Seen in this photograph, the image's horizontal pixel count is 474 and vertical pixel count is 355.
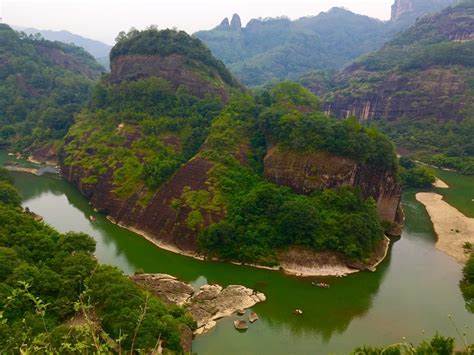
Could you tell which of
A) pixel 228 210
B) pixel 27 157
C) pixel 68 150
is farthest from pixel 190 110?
pixel 27 157

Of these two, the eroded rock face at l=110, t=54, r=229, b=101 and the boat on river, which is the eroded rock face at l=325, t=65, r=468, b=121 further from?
the boat on river

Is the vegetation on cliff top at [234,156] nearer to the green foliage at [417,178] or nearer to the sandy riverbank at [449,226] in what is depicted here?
the sandy riverbank at [449,226]

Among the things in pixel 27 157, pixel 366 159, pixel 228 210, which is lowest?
pixel 27 157

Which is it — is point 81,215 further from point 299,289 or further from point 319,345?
point 319,345

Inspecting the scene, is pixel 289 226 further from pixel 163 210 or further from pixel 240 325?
pixel 163 210

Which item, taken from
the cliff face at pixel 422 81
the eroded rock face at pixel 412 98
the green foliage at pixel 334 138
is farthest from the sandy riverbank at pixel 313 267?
the cliff face at pixel 422 81

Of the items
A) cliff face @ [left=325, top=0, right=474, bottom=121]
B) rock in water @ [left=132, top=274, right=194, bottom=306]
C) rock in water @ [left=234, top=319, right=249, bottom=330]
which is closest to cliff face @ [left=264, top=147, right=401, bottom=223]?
rock in water @ [left=132, top=274, right=194, bottom=306]

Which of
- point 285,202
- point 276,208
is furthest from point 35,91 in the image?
point 285,202

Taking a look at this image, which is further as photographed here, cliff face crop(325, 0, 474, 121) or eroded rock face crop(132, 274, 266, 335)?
cliff face crop(325, 0, 474, 121)
